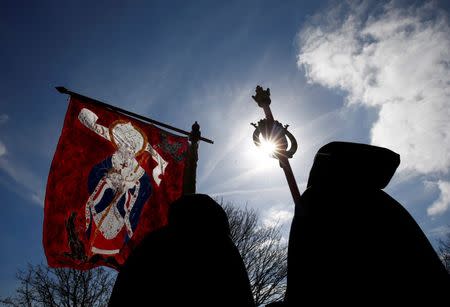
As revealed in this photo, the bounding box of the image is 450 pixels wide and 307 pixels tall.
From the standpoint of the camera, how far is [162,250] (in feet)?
5.74

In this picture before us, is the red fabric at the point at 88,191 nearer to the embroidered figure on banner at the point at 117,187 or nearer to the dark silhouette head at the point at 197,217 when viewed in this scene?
the embroidered figure on banner at the point at 117,187

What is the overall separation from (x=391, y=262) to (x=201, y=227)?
3.94 feet

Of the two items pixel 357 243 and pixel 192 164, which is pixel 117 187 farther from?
pixel 357 243

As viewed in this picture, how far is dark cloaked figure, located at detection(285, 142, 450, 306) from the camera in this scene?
121 cm

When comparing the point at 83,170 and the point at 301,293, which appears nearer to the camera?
the point at 301,293

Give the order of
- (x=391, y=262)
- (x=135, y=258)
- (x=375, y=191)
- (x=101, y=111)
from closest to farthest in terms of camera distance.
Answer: (x=391, y=262), (x=375, y=191), (x=135, y=258), (x=101, y=111)

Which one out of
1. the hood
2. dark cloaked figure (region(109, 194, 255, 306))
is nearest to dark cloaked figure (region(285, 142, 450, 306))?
the hood

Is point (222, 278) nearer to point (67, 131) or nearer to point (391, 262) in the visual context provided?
point (391, 262)

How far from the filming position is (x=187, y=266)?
172cm

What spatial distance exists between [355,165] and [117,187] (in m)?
3.76

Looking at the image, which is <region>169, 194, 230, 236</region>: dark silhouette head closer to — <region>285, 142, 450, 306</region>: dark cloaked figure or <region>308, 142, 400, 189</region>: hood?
<region>285, 142, 450, 306</region>: dark cloaked figure

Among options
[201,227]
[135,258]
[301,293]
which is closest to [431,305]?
[301,293]

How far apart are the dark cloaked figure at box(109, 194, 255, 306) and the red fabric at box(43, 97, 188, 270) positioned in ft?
7.42

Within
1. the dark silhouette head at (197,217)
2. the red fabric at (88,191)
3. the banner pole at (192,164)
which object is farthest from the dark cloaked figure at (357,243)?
the red fabric at (88,191)
